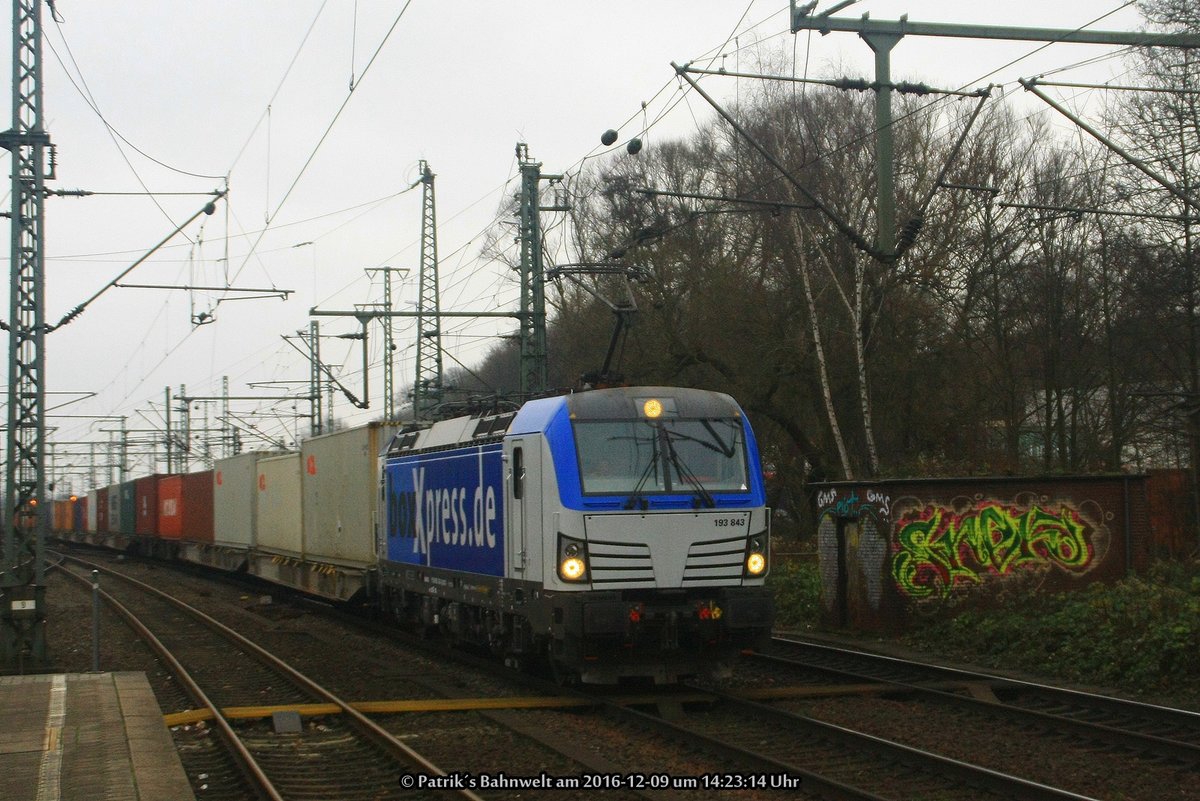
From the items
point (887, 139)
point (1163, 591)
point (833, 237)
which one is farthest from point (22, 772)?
point (833, 237)

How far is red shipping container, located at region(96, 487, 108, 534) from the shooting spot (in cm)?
5817

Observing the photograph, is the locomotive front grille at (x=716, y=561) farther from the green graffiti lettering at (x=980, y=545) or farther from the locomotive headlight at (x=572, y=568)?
the green graffiti lettering at (x=980, y=545)

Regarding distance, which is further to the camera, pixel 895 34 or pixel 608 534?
pixel 895 34

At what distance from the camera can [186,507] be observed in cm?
4053

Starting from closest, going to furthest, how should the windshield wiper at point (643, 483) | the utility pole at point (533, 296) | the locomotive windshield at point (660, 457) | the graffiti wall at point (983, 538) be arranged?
the windshield wiper at point (643, 483), the locomotive windshield at point (660, 457), the graffiti wall at point (983, 538), the utility pole at point (533, 296)

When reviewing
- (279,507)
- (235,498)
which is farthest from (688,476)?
(235,498)

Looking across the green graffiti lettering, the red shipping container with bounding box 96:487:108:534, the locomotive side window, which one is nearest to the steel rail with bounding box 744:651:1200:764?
the green graffiti lettering

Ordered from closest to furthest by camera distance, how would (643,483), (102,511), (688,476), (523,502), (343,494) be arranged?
(643,483) < (688,476) < (523,502) < (343,494) < (102,511)

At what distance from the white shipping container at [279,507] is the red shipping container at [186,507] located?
7.38m

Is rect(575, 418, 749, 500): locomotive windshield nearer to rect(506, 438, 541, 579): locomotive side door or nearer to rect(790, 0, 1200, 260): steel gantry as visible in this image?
rect(506, 438, 541, 579): locomotive side door

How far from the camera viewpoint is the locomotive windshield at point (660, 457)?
11867 millimetres

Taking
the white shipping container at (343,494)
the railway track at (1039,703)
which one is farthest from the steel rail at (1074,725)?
the white shipping container at (343,494)

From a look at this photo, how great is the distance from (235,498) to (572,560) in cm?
2318

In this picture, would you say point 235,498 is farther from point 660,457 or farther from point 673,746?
point 673,746
